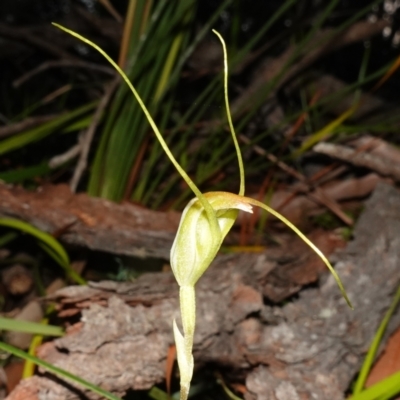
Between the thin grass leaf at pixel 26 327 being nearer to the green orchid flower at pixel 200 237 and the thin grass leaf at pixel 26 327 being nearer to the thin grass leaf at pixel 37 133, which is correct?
the green orchid flower at pixel 200 237

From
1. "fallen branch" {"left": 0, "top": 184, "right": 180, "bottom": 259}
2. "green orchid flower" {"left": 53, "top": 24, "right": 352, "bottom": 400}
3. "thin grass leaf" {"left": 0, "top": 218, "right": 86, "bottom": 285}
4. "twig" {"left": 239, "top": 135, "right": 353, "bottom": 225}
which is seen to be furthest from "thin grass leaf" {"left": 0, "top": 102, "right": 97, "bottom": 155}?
"green orchid flower" {"left": 53, "top": 24, "right": 352, "bottom": 400}

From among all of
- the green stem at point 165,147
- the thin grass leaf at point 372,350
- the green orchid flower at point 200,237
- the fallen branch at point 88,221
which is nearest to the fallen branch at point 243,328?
the thin grass leaf at point 372,350

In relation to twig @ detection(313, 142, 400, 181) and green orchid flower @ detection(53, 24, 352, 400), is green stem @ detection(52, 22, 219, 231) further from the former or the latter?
twig @ detection(313, 142, 400, 181)

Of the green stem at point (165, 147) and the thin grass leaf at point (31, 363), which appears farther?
the thin grass leaf at point (31, 363)

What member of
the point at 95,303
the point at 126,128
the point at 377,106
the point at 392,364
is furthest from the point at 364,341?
the point at 377,106

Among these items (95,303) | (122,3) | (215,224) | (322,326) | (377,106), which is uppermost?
(215,224)

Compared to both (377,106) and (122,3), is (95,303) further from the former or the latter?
(122,3)
